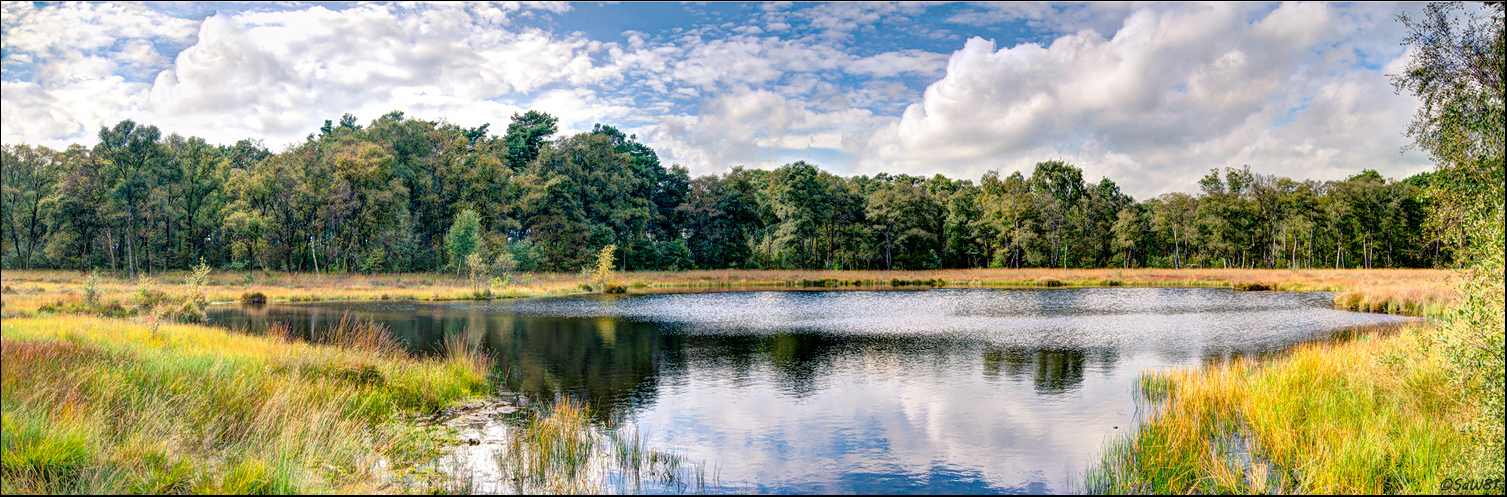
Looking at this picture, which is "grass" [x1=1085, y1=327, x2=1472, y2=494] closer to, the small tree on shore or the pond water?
the pond water

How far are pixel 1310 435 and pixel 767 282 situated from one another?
2183 inches

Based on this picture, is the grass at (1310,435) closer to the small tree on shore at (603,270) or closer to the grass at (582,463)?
the grass at (582,463)

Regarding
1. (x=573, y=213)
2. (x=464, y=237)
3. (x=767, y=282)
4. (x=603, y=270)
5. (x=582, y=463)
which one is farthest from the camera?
(x=573, y=213)

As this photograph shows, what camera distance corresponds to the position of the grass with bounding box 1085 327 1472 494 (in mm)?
7652

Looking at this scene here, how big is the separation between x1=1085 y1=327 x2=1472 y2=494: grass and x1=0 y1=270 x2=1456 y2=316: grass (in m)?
24.6

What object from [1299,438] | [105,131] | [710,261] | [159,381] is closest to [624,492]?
[159,381]

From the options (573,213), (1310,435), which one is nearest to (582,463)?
(1310,435)

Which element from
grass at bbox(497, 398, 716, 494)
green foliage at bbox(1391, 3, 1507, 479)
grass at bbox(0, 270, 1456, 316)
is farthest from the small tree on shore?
green foliage at bbox(1391, 3, 1507, 479)

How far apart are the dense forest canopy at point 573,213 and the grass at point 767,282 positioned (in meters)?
3.41

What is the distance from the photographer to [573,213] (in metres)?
68.2

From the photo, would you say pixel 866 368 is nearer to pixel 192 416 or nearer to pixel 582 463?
pixel 582 463

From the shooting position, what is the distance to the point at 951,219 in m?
80.1

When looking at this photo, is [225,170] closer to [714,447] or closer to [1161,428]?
[714,447]

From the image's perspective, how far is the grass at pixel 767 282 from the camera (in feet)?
114
